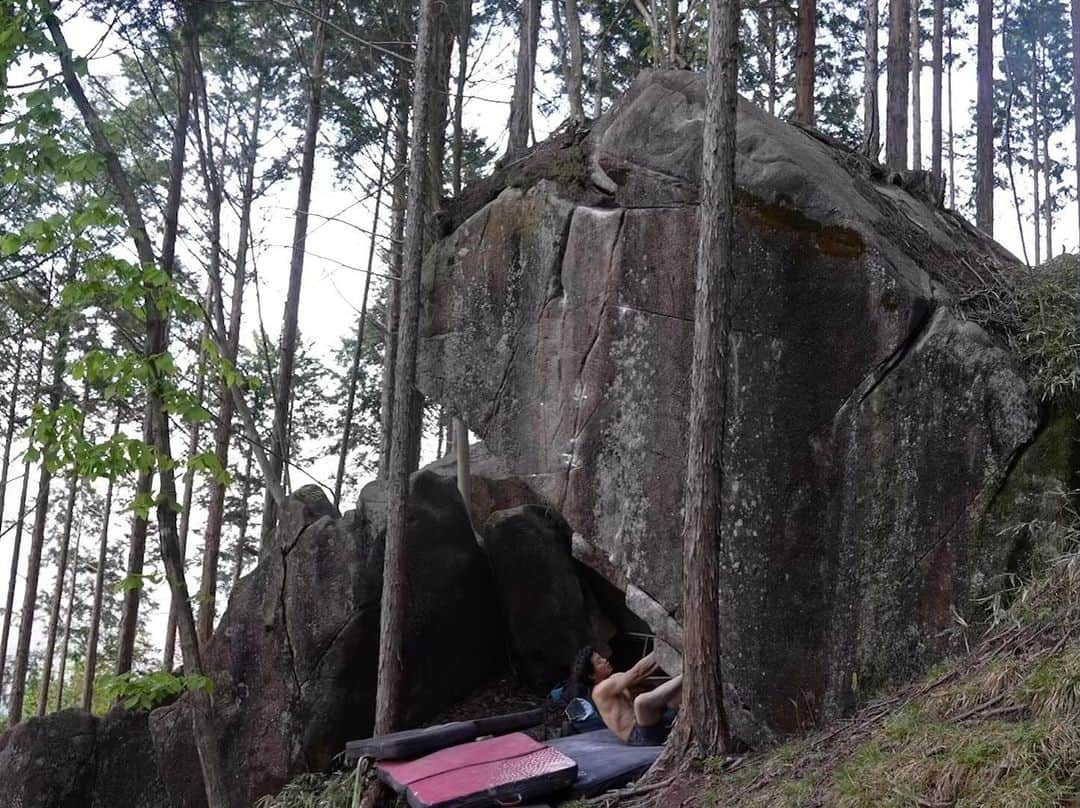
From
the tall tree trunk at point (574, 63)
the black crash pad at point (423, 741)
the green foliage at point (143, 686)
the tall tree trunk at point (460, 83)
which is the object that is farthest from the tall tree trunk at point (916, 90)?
the green foliage at point (143, 686)

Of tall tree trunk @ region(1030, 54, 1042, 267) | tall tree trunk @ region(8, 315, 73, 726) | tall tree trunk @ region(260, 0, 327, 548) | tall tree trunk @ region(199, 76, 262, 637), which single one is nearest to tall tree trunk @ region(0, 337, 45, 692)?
tall tree trunk @ region(8, 315, 73, 726)

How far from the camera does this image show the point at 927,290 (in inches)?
297

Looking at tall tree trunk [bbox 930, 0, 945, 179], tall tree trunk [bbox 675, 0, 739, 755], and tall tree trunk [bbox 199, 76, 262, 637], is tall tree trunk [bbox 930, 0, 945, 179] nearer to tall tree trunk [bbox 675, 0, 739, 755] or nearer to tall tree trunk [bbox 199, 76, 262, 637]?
tall tree trunk [bbox 199, 76, 262, 637]

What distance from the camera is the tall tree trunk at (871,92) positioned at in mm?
11173

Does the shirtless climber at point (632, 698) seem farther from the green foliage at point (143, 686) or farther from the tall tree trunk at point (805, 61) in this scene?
the tall tree trunk at point (805, 61)

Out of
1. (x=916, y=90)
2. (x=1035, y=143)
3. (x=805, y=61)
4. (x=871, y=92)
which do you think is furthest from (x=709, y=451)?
(x=1035, y=143)

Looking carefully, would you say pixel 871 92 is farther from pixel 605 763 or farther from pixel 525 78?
pixel 605 763

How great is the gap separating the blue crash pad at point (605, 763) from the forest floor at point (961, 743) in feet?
0.73

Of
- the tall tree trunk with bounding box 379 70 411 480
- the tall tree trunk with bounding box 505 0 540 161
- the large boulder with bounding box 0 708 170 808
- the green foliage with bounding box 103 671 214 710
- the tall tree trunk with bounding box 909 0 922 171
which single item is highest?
the tall tree trunk with bounding box 909 0 922 171

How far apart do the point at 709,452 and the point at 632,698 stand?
3.34 metres

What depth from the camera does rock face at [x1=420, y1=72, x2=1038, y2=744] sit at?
7.00 metres

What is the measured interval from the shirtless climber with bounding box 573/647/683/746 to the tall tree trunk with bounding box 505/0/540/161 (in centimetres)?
709

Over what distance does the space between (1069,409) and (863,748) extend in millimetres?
2932

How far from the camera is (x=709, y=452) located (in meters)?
6.82
